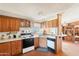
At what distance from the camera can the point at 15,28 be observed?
3334 mm

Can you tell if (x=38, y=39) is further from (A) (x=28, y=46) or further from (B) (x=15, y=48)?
(B) (x=15, y=48)

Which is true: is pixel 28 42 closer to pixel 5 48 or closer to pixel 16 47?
pixel 16 47

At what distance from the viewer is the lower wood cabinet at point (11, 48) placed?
8.70ft

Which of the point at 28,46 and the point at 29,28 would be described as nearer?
the point at 28,46

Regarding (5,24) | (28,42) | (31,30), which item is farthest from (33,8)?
(31,30)

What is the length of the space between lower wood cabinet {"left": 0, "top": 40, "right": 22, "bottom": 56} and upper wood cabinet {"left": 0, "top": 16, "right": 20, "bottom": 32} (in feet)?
1.56

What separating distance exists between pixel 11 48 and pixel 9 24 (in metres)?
0.83

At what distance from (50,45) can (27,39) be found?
3.52 ft

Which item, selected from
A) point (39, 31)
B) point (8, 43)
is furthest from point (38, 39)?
point (8, 43)

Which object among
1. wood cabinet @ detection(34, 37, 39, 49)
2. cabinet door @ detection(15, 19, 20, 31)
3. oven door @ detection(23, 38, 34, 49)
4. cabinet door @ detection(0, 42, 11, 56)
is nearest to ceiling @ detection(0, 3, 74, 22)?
cabinet door @ detection(15, 19, 20, 31)

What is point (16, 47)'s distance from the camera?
10.4ft

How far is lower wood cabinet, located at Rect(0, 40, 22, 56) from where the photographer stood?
2652mm

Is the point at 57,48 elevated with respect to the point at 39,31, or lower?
lower

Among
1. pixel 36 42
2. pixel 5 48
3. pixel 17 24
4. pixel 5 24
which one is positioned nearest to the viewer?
pixel 5 48
